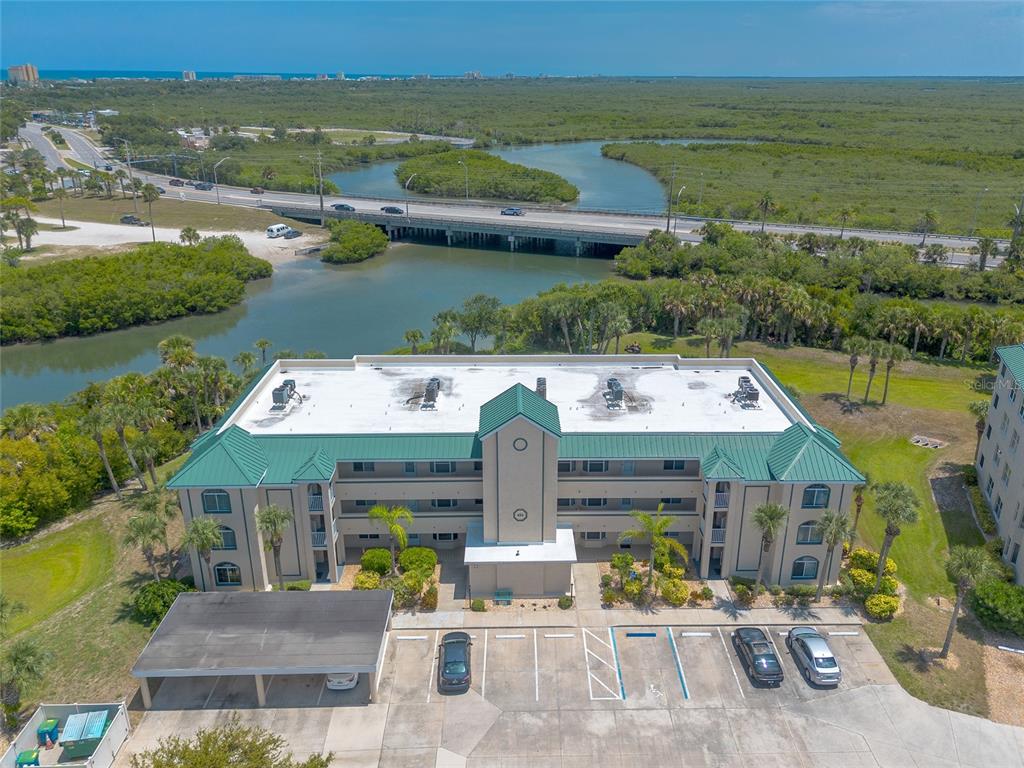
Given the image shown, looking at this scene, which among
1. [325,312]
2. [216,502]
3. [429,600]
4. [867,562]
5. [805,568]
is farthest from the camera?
[325,312]

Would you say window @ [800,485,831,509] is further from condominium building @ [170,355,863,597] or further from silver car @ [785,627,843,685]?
silver car @ [785,627,843,685]

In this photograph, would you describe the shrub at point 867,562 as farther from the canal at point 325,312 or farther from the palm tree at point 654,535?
the canal at point 325,312

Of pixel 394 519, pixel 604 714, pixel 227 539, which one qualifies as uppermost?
pixel 394 519

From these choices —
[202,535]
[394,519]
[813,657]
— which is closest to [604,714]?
[813,657]

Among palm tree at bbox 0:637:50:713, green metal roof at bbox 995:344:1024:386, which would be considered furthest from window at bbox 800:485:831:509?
palm tree at bbox 0:637:50:713

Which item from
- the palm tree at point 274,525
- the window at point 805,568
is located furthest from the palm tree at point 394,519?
the window at point 805,568

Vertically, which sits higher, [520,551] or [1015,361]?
[1015,361]

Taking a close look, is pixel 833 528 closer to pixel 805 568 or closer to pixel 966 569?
pixel 805 568
